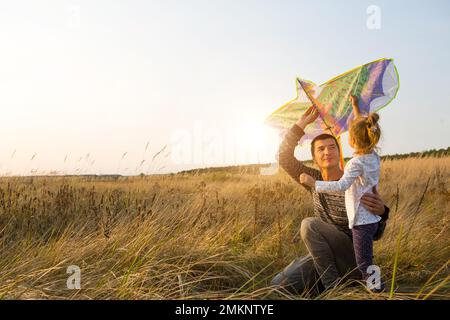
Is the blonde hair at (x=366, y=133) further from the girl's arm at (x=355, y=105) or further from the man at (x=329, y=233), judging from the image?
the girl's arm at (x=355, y=105)

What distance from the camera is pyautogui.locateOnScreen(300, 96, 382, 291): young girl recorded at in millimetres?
2801

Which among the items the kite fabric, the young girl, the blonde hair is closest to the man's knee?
the young girl

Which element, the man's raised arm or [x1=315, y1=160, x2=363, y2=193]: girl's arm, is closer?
[x1=315, y1=160, x2=363, y2=193]: girl's arm

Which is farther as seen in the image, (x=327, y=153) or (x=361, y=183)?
(x=327, y=153)

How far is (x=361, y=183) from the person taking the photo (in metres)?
2.87

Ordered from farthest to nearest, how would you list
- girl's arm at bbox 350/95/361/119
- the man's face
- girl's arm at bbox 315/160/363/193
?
girl's arm at bbox 350/95/361/119 < the man's face < girl's arm at bbox 315/160/363/193

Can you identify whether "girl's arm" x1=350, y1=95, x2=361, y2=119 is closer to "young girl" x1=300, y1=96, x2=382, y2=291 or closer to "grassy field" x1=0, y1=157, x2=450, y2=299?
"young girl" x1=300, y1=96, x2=382, y2=291

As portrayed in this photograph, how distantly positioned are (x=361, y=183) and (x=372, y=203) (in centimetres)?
16

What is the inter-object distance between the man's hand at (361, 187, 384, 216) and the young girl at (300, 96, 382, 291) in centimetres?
3

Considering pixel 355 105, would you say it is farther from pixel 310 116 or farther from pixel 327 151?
pixel 327 151

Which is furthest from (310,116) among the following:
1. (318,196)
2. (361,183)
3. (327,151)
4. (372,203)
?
(372,203)

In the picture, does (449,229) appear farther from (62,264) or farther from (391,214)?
(62,264)
